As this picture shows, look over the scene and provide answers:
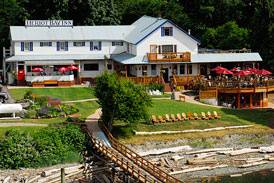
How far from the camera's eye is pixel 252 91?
204 ft

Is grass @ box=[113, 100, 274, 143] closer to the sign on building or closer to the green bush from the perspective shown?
the green bush

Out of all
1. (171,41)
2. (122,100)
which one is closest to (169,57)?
(171,41)

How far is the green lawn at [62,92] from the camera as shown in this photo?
62.6m

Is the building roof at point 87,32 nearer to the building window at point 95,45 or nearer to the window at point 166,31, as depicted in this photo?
the building window at point 95,45

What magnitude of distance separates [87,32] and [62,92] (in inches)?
527

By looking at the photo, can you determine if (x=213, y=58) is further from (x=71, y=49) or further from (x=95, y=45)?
(x=71, y=49)

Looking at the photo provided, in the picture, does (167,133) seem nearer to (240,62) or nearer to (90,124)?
(90,124)

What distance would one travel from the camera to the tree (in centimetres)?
4850

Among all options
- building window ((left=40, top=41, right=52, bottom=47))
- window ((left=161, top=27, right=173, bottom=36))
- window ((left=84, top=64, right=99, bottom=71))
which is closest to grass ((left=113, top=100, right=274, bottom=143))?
window ((left=161, top=27, right=173, bottom=36))

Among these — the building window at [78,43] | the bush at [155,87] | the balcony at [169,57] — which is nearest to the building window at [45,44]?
the building window at [78,43]

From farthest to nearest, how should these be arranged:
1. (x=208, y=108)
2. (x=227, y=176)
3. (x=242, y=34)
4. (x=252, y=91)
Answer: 1. (x=242, y=34)
2. (x=252, y=91)
3. (x=208, y=108)
4. (x=227, y=176)

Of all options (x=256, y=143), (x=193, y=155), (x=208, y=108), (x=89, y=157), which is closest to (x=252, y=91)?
(x=208, y=108)

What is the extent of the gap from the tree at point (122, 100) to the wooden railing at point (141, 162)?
161cm

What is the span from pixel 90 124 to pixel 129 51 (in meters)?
23.7
